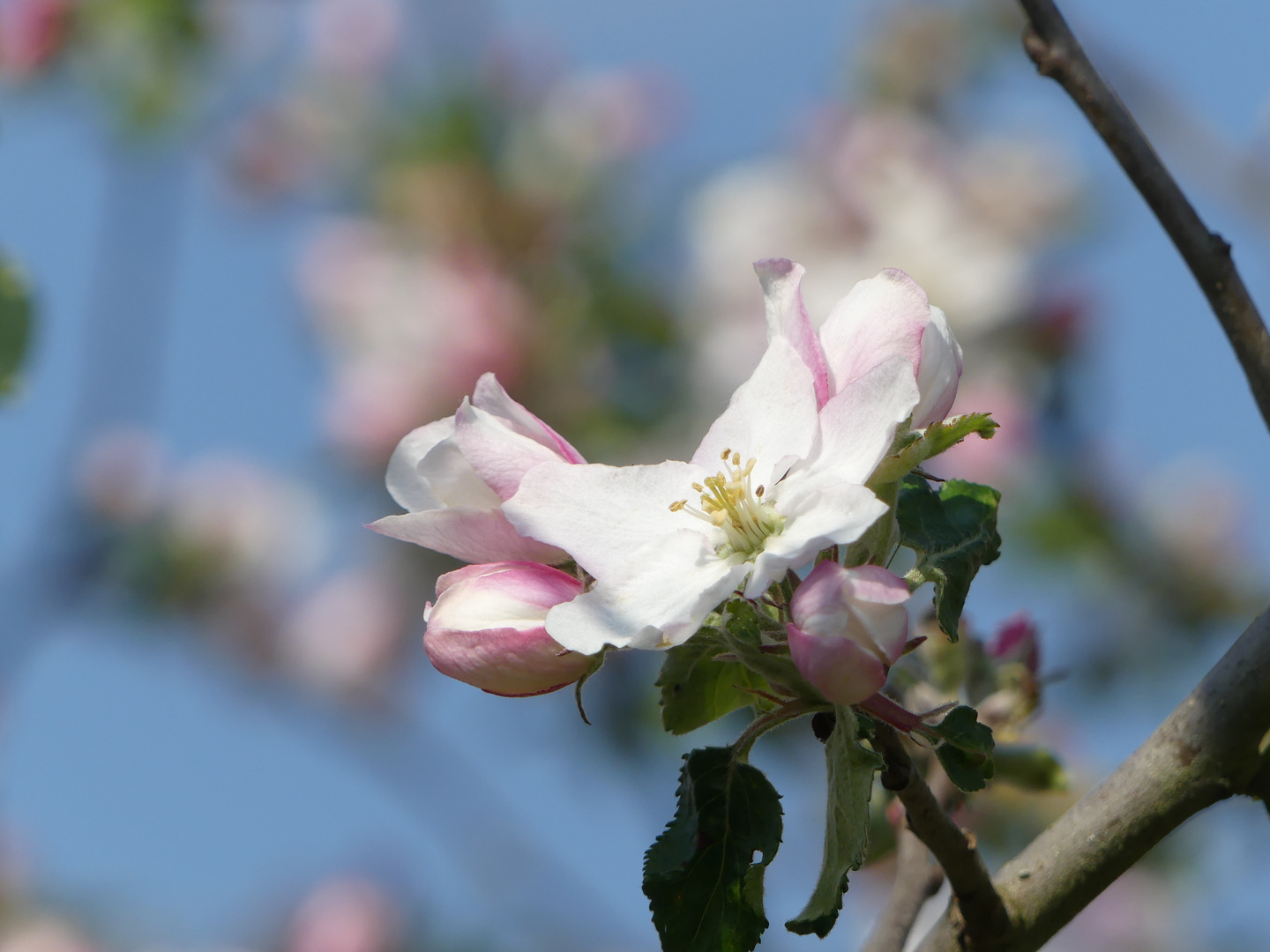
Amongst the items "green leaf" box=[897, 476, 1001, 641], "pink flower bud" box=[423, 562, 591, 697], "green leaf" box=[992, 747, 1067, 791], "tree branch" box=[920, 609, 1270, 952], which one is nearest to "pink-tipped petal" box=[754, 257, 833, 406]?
"green leaf" box=[897, 476, 1001, 641]

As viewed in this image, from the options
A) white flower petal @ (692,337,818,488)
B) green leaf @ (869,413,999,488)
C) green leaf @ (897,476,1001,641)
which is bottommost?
green leaf @ (897,476,1001,641)

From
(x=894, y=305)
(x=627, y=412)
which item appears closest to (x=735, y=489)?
(x=894, y=305)

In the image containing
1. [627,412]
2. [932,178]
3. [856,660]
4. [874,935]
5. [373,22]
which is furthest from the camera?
[373,22]

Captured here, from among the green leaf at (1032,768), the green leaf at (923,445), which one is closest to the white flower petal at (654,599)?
the green leaf at (923,445)

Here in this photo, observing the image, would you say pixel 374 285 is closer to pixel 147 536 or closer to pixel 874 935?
pixel 147 536

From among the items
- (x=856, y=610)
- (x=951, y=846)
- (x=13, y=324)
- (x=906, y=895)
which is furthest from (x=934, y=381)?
(x=13, y=324)

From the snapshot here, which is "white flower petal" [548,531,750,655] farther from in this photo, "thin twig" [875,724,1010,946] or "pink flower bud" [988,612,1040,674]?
"pink flower bud" [988,612,1040,674]

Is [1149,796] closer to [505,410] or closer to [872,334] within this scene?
[872,334]
